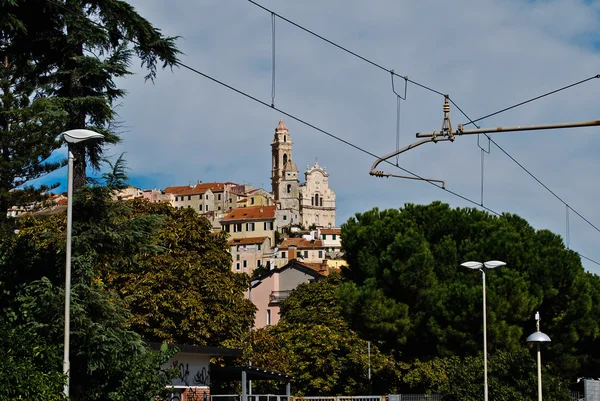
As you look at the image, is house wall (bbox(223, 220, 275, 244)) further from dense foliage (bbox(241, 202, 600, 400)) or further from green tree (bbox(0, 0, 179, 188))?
green tree (bbox(0, 0, 179, 188))

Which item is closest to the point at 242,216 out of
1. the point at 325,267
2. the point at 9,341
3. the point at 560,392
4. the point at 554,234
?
the point at 325,267

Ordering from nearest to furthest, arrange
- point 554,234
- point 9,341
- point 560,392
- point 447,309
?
point 9,341 < point 560,392 < point 447,309 < point 554,234

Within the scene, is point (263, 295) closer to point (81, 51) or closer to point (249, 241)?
point (81, 51)

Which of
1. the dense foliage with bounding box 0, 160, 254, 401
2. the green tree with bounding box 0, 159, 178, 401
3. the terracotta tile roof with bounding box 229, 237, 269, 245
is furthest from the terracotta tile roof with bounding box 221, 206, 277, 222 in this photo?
the green tree with bounding box 0, 159, 178, 401

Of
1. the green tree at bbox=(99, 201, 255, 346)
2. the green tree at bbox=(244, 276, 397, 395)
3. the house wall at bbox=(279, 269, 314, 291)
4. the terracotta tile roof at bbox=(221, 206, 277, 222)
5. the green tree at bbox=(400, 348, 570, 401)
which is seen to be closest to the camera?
the green tree at bbox=(400, 348, 570, 401)

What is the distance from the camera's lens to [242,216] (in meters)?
172

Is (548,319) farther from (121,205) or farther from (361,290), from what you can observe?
(121,205)

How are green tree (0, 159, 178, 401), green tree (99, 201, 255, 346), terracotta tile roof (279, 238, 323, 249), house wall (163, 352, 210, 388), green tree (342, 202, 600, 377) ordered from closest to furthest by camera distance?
green tree (0, 159, 178, 401)
house wall (163, 352, 210, 388)
green tree (342, 202, 600, 377)
green tree (99, 201, 255, 346)
terracotta tile roof (279, 238, 323, 249)

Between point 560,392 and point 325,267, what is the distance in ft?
239

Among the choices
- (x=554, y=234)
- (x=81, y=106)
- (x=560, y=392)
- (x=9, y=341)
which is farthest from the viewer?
(x=554, y=234)

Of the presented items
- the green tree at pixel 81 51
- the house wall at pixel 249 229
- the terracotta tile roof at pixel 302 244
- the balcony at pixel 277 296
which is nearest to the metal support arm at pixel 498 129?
the green tree at pixel 81 51

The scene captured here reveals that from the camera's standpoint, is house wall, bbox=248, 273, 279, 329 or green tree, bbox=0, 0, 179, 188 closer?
green tree, bbox=0, 0, 179, 188

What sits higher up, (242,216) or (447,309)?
(242,216)

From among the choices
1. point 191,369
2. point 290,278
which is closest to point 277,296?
point 290,278
